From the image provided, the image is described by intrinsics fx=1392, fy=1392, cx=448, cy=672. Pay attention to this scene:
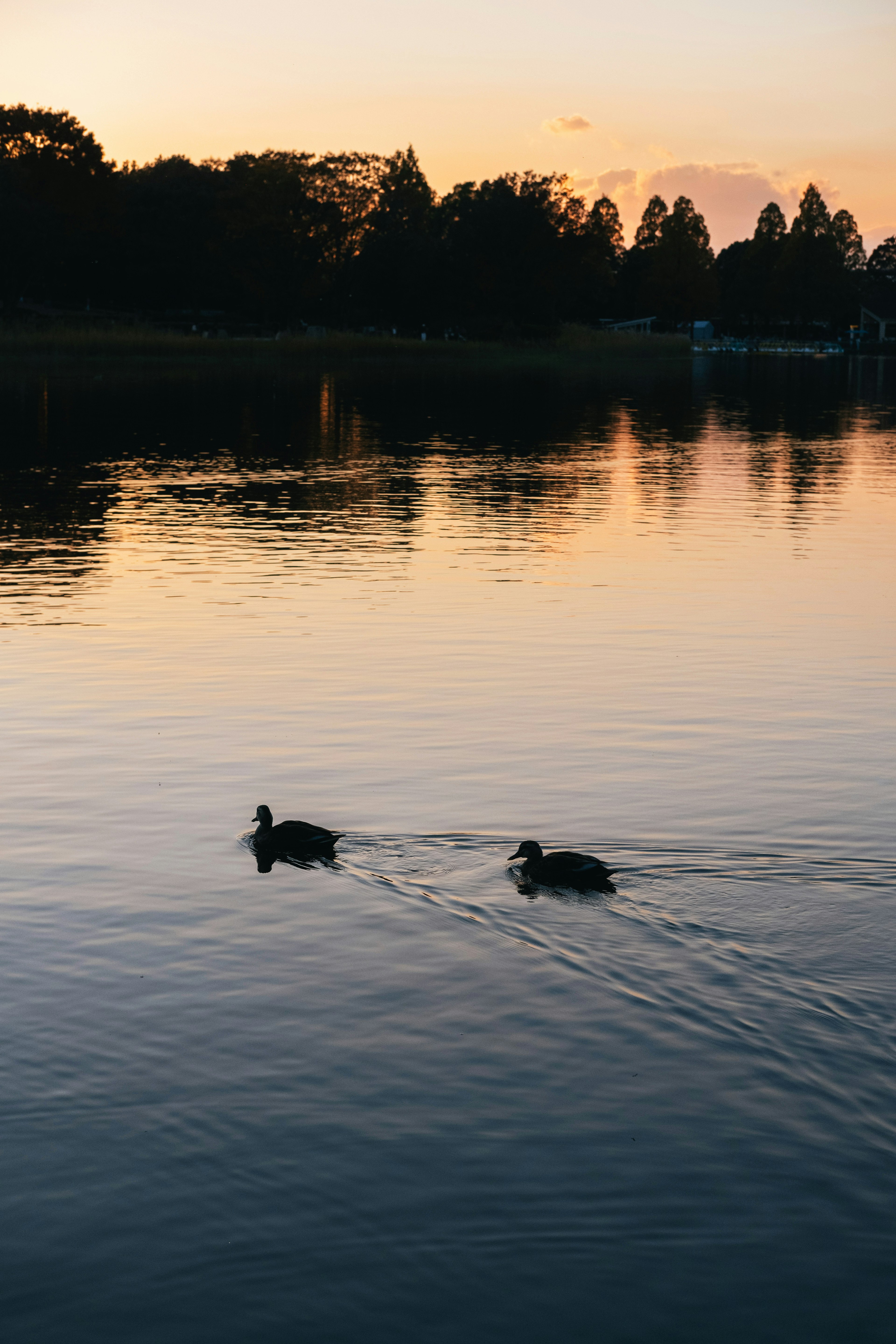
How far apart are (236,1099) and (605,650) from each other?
12.5 metres

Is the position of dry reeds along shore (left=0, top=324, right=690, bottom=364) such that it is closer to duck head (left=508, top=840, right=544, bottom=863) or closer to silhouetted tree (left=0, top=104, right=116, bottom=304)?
silhouetted tree (left=0, top=104, right=116, bottom=304)

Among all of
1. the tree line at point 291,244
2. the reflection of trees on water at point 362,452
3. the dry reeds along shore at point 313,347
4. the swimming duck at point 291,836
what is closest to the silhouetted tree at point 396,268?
the tree line at point 291,244

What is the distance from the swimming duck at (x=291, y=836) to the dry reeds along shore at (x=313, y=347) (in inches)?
3452

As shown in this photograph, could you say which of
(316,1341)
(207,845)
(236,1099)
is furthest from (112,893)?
(316,1341)

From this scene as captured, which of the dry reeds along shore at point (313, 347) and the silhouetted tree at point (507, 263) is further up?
the silhouetted tree at point (507, 263)

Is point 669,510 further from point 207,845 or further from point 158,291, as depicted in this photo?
point 158,291

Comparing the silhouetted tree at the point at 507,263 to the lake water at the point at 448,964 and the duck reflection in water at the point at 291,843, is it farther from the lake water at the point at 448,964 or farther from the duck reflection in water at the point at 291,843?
the duck reflection in water at the point at 291,843

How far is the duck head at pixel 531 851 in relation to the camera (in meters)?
11.0

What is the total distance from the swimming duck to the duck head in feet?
5.19

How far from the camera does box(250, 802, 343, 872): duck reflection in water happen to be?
11.4 m

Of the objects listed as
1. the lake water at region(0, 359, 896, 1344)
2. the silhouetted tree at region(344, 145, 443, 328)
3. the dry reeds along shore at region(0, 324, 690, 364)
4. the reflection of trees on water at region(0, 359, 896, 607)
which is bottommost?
the lake water at region(0, 359, 896, 1344)

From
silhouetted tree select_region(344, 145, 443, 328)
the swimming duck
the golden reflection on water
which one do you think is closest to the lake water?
the golden reflection on water

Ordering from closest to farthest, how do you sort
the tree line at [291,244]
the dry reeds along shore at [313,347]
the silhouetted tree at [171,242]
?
the dry reeds along shore at [313,347]
the tree line at [291,244]
the silhouetted tree at [171,242]

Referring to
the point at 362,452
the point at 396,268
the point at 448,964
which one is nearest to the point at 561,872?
the point at 448,964
